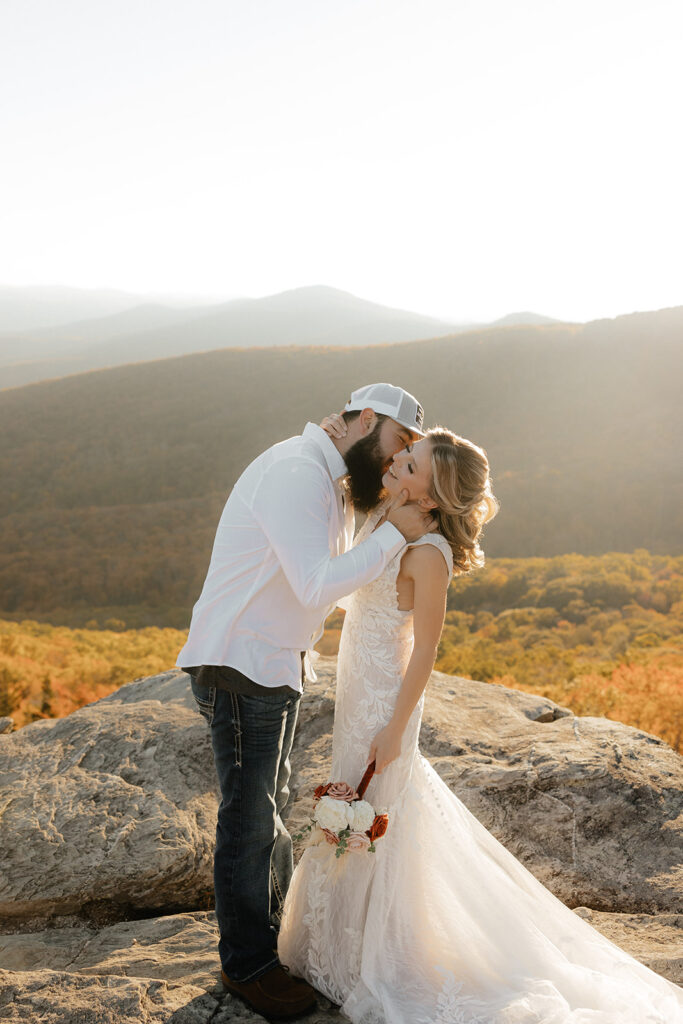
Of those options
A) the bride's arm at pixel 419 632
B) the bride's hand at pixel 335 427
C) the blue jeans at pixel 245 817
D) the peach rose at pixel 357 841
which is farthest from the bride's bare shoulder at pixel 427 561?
the peach rose at pixel 357 841

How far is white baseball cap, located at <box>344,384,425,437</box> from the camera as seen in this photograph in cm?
287

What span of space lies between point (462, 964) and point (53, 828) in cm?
231

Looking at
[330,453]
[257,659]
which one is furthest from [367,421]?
[257,659]

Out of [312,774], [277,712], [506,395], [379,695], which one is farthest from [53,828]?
[506,395]

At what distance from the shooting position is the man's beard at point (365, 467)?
2.84m

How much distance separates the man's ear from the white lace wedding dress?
39 cm

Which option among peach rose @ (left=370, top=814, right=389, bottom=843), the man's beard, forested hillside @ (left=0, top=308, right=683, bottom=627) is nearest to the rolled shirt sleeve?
the man's beard

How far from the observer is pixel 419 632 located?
2742 mm

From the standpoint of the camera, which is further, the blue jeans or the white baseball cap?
the white baseball cap

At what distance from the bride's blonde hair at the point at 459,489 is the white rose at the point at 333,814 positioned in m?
1.13

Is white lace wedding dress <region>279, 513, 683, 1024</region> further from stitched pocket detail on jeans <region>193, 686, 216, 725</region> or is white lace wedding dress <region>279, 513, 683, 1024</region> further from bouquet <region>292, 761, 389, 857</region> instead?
stitched pocket detail on jeans <region>193, 686, 216, 725</region>

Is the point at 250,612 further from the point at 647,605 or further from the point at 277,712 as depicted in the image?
the point at 647,605

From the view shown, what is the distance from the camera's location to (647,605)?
17.3m

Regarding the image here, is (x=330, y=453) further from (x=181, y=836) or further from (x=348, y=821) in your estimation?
(x=181, y=836)
